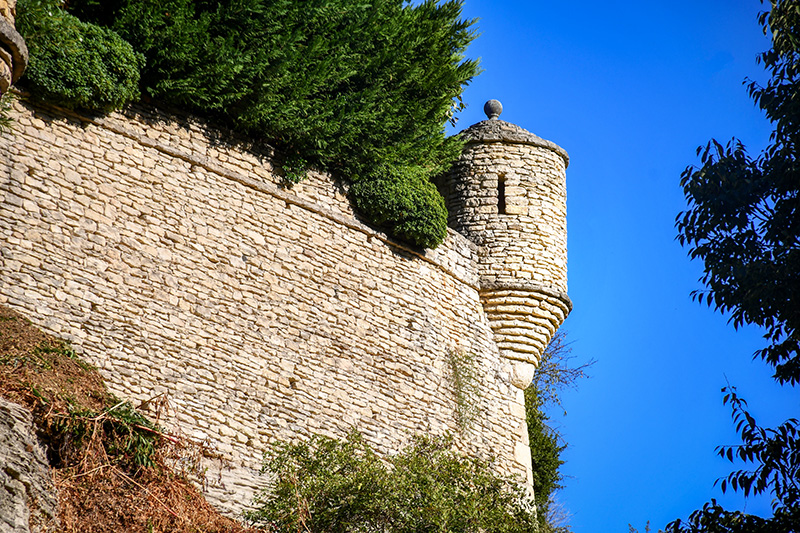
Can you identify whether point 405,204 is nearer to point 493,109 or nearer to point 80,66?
point 493,109

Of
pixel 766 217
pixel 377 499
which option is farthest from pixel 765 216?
pixel 377 499

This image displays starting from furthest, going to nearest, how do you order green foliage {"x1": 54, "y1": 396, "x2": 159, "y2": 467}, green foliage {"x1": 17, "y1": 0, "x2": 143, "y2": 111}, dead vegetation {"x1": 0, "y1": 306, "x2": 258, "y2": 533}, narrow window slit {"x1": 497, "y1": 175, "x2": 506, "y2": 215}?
1. narrow window slit {"x1": 497, "y1": 175, "x2": 506, "y2": 215}
2. green foliage {"x1": 17, "y1": 0, "x2": 143, "y2": 111}
3. green foliage {"x1": 54, "y1": 396, "x2": 159, "y2": 467}
4. dead vegetation {"x1": 0, "y1": 306, "x2": 258, "y2": 533}

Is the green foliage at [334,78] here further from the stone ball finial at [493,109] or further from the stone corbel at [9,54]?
the stone corbel at [9,54]

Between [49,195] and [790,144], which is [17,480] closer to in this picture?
[49,195]

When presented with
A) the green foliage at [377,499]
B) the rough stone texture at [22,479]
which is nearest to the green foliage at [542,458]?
the green foliage at [377,499]

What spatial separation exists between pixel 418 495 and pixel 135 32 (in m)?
6.45

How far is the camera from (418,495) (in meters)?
9.42

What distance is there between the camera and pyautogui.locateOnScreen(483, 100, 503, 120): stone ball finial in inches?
631

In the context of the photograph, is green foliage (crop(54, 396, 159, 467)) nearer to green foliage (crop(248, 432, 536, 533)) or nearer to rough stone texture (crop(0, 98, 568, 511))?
rough stone texture (crop(0, 98, 568, 511))

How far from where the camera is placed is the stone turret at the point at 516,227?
14.4m

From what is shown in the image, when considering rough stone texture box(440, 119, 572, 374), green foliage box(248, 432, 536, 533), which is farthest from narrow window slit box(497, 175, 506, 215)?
green foliage box(248, 432, 536, 533)

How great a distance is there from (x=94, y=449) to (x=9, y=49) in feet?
12.5

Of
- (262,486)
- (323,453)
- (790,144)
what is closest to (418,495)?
(323,453)

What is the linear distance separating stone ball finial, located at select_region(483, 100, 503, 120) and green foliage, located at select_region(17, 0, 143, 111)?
710 cm
